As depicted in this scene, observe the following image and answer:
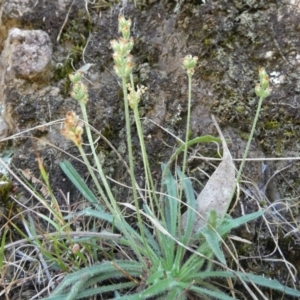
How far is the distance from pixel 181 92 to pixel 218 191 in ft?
1.35

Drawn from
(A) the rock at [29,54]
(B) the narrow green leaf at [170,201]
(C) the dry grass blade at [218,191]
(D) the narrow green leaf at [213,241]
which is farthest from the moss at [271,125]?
(A) the rock at [29,54]

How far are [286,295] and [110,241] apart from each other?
1.65 ft

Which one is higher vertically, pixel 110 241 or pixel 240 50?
pixel 240 50

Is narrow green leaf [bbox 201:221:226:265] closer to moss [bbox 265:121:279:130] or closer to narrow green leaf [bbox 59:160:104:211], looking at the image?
narrow green leaf [bbox 59:160:104:211]

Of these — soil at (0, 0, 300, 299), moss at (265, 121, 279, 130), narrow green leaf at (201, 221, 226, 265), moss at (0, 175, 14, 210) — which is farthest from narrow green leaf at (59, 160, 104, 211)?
moss at (265, 121, 279, 130)

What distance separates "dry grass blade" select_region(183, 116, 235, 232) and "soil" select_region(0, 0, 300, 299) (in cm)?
4

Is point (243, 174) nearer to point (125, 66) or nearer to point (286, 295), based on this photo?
point (286, 295)

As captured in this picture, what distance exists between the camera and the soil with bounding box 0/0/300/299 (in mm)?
1634

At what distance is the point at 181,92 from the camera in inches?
70.2

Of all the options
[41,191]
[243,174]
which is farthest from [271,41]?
[41,191]

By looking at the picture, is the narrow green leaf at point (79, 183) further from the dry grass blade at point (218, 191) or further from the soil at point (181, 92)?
the dry grass blade at point (218, 191)

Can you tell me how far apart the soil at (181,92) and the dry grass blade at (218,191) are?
0.04 meters

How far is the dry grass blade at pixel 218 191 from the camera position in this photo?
1509mm

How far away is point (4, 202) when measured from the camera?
1.62m
